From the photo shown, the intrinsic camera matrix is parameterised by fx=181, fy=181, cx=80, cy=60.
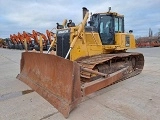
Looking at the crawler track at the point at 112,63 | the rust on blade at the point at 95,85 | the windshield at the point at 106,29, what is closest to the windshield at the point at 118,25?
the windshield at the point at 106,29

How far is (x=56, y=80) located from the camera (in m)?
4.25

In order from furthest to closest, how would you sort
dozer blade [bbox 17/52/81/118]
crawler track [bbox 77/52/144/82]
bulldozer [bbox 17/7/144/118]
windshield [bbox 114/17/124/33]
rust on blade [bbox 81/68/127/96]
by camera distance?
windshield [bbox 114/17/124/33] → crawler track [bbox 77/52/144/82] → rust on blade [bbox 81/68/127/96] → bulldozer [bbox 17/7/144/118] → dozer blade [bbox 17/52/81/118]

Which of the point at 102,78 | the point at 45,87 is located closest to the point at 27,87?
the point at 45,87

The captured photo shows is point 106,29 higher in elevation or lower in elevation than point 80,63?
higher

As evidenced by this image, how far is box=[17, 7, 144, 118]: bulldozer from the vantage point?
389 centimetres

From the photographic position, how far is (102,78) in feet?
16.0

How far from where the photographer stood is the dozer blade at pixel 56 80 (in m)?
3.76

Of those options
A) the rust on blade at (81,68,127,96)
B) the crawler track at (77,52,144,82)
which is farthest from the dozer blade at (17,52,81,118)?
the crawler track at (77,52,144,82)

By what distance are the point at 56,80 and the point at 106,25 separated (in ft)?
11.7

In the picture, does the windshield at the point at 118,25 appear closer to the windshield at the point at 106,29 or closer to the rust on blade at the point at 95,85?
the windshield at the point at 106,29

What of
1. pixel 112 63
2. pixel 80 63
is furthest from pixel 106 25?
pixel 80 63

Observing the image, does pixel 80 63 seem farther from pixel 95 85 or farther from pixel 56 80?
pixel 56 80

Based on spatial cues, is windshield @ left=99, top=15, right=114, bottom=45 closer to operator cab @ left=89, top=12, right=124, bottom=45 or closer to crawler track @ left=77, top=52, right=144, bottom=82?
operator cab @ left=89, top=12, right=124, bottom=45

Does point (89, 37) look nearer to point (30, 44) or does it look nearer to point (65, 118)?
point (65, 118)
